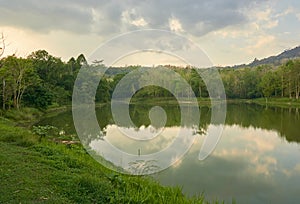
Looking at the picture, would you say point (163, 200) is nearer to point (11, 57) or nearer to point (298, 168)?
point (298, 168)

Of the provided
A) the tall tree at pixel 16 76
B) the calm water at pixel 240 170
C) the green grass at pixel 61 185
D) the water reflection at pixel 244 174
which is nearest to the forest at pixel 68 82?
the tall tree at pixel 16 76

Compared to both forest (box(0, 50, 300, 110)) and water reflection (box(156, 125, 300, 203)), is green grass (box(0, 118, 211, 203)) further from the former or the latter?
forest (box(0, 50, 300, 110))

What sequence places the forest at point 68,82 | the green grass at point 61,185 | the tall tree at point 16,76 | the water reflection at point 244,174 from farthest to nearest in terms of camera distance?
the forest at point 68,82, the tall tree at point 16,76, the water reflection at point 244,174, the green grass at point 61,185

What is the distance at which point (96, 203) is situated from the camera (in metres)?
3.72

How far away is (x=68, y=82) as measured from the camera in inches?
1291

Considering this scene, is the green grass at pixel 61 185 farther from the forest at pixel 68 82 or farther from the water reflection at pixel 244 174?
the forest at pixel 68 82

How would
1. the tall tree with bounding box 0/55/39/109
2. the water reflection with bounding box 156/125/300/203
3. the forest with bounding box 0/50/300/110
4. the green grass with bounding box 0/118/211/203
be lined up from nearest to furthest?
the green grass with bounding box 0/118/211/203 → the water reflection with bounding box 156/125/300/203 → the tall tree with bounding box 0/55/39/109 → the forest with bounding box 0/50/300/110

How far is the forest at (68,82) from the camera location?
18.0 meters

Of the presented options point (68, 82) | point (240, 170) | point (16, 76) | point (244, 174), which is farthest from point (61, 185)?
point (68, 82)

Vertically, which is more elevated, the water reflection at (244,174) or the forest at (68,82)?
the forest at (68,82)

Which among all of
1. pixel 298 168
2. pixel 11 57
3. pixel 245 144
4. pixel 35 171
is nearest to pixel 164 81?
pixel 11 57

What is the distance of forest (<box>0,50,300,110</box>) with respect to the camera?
17953mm

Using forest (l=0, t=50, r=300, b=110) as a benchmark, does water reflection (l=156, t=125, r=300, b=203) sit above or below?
below

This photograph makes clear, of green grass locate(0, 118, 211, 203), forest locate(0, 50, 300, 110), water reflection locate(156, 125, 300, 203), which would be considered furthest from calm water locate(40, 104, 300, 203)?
forest locate(0, 50, 300, 110)
